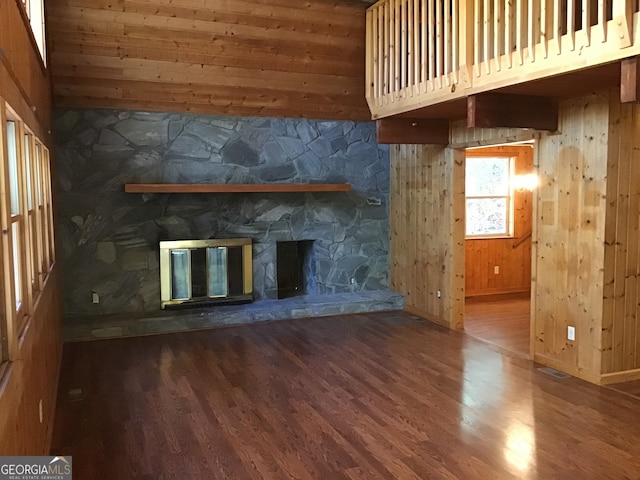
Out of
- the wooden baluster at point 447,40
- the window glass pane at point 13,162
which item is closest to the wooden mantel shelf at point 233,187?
the wooden baluster at point 447,40

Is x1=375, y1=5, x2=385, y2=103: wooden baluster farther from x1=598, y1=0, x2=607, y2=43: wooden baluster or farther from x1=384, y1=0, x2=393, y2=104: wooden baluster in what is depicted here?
x1=598, y1=0, x2=607, y2=43: wooden baluster

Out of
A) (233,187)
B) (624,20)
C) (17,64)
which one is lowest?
(233,187)

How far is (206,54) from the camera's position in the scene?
5.75 meters

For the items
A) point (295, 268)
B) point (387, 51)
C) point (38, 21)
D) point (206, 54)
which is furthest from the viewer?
point (295, 268)

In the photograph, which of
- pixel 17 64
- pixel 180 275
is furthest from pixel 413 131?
pixel 17 64

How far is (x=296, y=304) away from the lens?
707cm

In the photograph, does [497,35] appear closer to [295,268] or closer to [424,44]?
[424,44]

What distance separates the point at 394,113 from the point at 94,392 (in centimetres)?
357

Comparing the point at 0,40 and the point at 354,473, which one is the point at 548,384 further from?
the point at 0,40

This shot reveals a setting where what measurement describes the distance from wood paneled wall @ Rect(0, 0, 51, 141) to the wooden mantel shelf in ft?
8.01

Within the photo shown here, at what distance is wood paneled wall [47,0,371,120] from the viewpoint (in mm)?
5227

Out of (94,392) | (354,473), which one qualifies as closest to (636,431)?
(354,473)

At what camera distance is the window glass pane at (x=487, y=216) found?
850 cm

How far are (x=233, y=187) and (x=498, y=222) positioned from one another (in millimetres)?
4194
